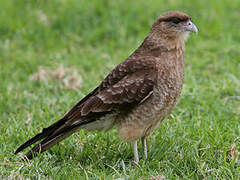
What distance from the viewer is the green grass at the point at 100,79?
4797 mm

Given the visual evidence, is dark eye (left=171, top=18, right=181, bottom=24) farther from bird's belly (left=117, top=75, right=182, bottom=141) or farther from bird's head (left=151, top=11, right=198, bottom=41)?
bird's belly (left=117, top=75, right=182, bottom=141)

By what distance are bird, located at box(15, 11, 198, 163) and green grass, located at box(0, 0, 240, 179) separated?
0.94ft

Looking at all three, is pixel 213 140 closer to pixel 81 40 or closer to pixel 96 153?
pixel 96 153

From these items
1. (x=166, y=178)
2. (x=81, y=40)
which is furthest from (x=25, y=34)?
(x=166, y=178)

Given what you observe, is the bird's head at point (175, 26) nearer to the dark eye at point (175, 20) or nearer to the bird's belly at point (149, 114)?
the dark eye at point (175, 20)

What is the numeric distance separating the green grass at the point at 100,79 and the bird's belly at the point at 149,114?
0.32 meters

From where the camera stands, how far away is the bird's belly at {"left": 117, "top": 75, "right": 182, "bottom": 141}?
4.82 meters

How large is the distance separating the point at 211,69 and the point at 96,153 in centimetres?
314

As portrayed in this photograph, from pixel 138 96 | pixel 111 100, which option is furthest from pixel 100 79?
pixel 138 96

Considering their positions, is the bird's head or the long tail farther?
the bird's head

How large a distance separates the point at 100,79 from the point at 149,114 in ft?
8.53

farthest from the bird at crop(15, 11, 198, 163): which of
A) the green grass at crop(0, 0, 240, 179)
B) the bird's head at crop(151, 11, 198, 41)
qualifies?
the green grass at crop(0, 0, 240, 179)

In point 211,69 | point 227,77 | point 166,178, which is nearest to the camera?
point 166,178

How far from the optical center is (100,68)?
7.80m
